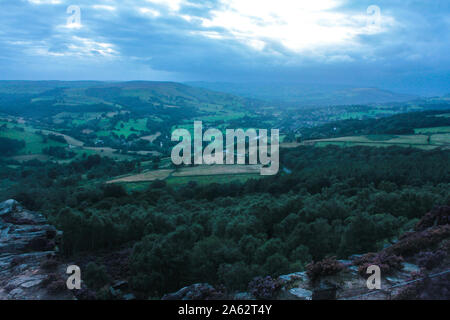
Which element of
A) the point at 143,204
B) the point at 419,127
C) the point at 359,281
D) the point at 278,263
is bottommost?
the point at 143,204

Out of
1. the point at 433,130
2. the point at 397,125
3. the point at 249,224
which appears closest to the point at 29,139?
the point at 249,224

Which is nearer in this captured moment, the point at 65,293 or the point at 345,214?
the point at 65,293

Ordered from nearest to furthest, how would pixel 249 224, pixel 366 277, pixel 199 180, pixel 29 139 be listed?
pixel 366 277 → pixel 249 224 → pixel 199 180 → pixel 29 139

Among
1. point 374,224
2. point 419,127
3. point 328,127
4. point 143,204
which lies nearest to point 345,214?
point 374,224

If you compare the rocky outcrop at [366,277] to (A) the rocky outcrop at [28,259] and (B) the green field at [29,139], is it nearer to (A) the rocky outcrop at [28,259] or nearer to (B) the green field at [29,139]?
(A) the rocky outcrop at [28,259]

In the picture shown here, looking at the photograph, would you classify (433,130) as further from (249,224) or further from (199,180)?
(249,224)

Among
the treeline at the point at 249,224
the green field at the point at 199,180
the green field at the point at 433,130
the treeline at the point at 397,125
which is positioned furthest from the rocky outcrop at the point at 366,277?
the treeline at the point at 397,125
